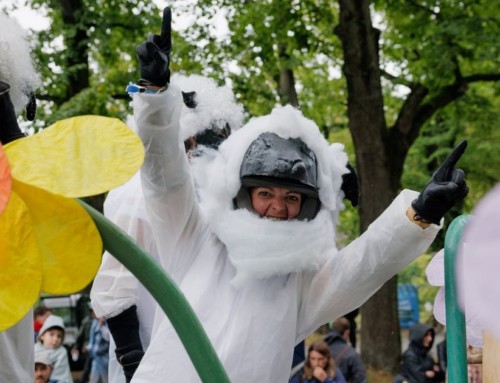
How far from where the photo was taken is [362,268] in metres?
2.90

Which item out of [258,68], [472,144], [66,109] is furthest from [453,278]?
[472,144]

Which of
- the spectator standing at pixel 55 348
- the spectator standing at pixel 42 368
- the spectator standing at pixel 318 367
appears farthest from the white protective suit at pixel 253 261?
the spectator standing at pixel 55 348

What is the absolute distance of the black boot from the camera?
1985mm

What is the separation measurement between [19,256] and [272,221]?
157 cm

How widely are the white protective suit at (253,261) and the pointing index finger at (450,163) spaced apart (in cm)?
24

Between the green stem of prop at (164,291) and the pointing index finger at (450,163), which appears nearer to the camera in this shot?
the green stem of prop at (164,291)

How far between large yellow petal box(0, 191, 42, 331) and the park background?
27.6 feet

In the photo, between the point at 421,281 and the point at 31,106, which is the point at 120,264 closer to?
the point at 31,106

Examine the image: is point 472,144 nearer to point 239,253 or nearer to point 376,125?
point 376,125

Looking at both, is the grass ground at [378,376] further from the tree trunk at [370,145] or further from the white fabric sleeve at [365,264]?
the white fabric sleeve at [365,264]

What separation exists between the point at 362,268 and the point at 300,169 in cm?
38

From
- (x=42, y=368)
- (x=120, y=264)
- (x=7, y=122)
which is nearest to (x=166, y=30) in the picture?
(x=7, y=122)

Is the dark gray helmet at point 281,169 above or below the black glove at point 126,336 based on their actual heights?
above

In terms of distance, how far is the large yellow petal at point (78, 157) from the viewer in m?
1.46
